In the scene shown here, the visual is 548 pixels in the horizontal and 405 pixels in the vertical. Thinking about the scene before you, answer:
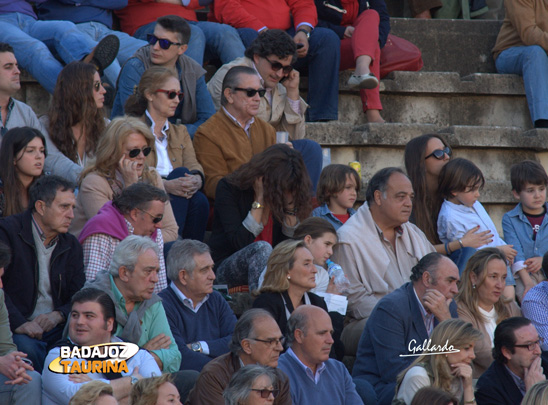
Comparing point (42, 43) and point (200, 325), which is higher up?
point (42, 43)

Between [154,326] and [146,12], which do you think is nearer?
[154,326]

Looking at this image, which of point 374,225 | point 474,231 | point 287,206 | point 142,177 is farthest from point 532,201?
point 142,177

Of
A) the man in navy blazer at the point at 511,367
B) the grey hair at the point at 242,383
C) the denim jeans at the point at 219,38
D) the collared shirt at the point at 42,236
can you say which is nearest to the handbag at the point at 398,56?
the denim jeans at the point at 219,38

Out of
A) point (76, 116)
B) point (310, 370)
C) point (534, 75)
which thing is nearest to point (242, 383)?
point (310, 370)

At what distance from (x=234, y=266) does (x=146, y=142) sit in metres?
0.94

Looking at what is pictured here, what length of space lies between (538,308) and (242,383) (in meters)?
2.75

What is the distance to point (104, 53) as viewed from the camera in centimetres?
740

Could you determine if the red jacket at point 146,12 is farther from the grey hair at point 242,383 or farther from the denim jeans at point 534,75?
the grey hair at point 242,383

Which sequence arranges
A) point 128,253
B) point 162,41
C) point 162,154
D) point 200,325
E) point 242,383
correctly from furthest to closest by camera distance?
point 162,41
point 162,154
point 200,325
point 128,253
point 242,383

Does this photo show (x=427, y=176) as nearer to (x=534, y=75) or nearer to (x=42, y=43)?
(x=534, y=75)

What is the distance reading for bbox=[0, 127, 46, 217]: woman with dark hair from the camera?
591 cm

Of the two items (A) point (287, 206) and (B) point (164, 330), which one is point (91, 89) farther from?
(B) point (164, 330)

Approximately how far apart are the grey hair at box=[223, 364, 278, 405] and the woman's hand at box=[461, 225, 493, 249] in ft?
8.93

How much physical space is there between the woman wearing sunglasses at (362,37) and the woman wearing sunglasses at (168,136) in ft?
6.16
